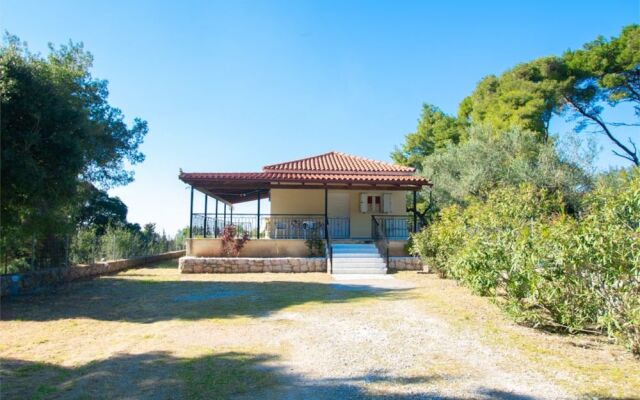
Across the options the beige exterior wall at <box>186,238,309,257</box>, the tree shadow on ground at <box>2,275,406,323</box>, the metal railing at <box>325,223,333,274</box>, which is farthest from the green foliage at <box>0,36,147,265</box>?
the metal railing at <box>325,223,333,274</box>

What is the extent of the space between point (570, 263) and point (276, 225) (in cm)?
1305

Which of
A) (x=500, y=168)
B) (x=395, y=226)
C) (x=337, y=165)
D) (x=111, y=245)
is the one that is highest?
(x=337, y=165)

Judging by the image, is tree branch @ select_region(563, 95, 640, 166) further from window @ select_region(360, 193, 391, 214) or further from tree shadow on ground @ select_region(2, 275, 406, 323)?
tree shadow on ground @ select_region(2, 275, 406, 323)

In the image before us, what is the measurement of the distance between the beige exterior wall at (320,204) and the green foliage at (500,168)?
401cm

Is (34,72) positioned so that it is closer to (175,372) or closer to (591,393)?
(175,372)

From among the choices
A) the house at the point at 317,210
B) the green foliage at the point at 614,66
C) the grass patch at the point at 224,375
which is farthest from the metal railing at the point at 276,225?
the green foliage at the point at 614,66

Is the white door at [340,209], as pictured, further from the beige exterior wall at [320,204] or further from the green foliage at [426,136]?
the green foliage at [426,136]

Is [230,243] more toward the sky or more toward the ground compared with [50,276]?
more toward the sky

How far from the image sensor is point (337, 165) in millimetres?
19891

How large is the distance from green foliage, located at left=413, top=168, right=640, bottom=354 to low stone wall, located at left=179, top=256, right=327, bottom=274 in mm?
7964

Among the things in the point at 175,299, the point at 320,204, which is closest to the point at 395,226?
the point at 320,204

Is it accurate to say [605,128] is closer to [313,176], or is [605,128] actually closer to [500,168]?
[500,168]

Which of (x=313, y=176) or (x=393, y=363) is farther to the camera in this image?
(x=313, y=176)

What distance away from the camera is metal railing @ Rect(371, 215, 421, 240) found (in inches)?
680
